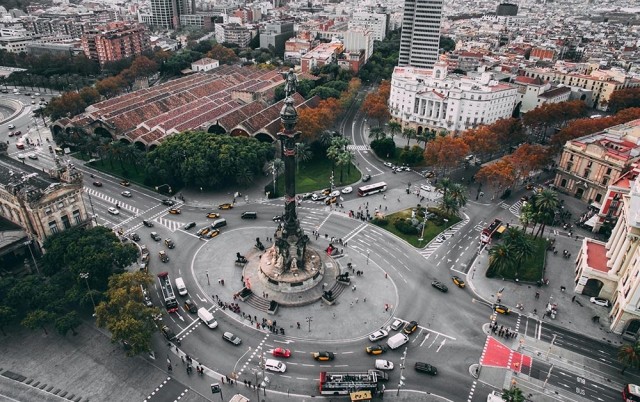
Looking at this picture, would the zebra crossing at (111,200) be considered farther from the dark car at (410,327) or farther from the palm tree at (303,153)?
the dark car at (410,327)

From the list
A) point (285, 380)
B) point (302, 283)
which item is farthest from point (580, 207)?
point (285, 380)

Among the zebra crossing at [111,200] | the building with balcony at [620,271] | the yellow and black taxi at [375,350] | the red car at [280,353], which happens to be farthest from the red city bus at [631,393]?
the zebra crossing at [111,200]

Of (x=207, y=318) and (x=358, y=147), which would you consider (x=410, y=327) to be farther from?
(x=358, y=147)

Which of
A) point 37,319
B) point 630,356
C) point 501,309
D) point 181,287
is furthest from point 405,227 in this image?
point 37,319

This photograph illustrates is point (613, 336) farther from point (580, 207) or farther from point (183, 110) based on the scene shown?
point (183, 110)

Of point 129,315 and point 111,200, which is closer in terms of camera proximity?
point 129,315

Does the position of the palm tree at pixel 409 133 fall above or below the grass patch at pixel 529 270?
above

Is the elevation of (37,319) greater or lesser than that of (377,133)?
lesser
